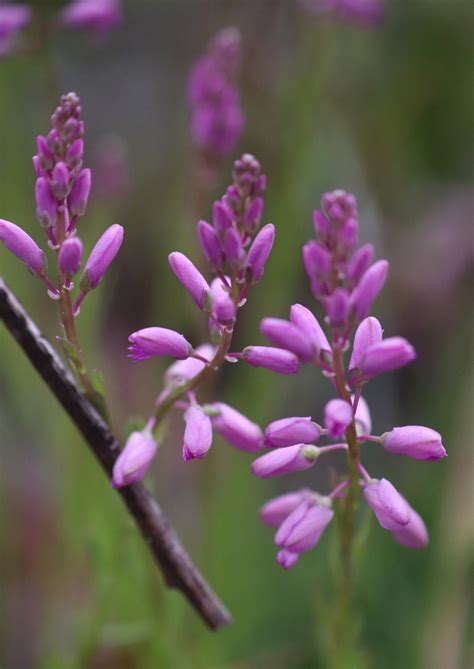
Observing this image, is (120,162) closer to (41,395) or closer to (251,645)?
(41,395)

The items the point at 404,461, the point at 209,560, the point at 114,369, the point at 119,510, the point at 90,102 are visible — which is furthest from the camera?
the point at 90,102

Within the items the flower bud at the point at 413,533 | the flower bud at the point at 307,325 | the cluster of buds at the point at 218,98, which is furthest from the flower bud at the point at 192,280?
the cluster of buds at the point at 218,98

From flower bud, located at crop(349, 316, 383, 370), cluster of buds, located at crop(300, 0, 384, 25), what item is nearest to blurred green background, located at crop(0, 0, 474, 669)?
cluster of buds, located at crop(300, 0, 384, 25)

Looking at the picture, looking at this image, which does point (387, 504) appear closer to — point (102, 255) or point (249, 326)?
point (102, 255)

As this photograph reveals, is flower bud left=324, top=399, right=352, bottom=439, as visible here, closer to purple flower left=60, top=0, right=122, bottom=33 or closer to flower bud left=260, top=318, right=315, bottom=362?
flower bud left=260, top=318, right=315, bottom=362

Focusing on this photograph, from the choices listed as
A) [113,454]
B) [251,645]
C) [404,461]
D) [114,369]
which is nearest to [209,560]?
[251,645]

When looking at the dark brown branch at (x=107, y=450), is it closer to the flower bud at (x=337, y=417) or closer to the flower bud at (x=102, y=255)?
the flower bud at (x=102, y=255)

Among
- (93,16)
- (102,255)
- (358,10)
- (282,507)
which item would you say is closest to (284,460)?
(282,507)
